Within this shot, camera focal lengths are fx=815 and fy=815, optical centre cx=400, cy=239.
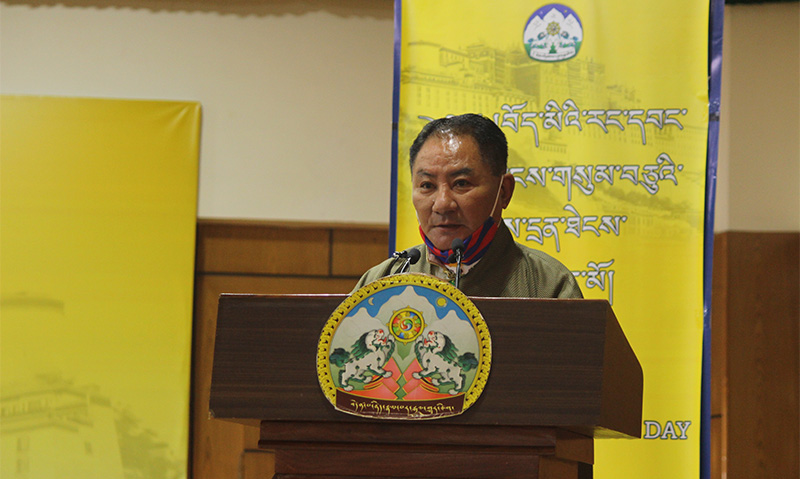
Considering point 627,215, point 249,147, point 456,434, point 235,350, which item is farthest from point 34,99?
point 456,434

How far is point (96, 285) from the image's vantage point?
3.65 m

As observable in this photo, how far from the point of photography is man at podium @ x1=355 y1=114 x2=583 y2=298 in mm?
1699

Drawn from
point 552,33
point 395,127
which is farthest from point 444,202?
point 552,33

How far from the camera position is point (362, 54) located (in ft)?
12.6

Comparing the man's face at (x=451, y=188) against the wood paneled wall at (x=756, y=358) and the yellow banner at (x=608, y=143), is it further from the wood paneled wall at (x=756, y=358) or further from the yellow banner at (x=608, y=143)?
the wood paneled wall at (x=756, y=358)

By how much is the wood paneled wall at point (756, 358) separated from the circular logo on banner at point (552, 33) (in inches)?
58.2

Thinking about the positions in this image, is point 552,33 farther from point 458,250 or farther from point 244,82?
point 244,82

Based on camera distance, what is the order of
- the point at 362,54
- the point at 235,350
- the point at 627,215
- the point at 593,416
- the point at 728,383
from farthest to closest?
the point at 362,54 → the point at 728,383 → the point at 627,215 → the point at 235,350 → the point at 593,416

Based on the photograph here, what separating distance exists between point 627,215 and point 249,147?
187 cm

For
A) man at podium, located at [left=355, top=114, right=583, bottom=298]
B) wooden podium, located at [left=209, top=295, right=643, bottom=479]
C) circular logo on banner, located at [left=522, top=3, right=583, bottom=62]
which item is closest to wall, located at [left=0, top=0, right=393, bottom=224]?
circular logo on banner, located at [left=522, top=3, right=583, bottom=62]

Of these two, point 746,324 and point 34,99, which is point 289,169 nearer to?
point 34,99

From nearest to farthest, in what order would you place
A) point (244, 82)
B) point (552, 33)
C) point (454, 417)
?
point (454, 417)
point (552, 33)
point (244, 82)

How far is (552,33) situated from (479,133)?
3.63 feet

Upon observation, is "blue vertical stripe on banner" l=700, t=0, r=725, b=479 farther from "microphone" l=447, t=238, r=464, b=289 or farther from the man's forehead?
"microphone" l=447, t=238, r=464, b=289
